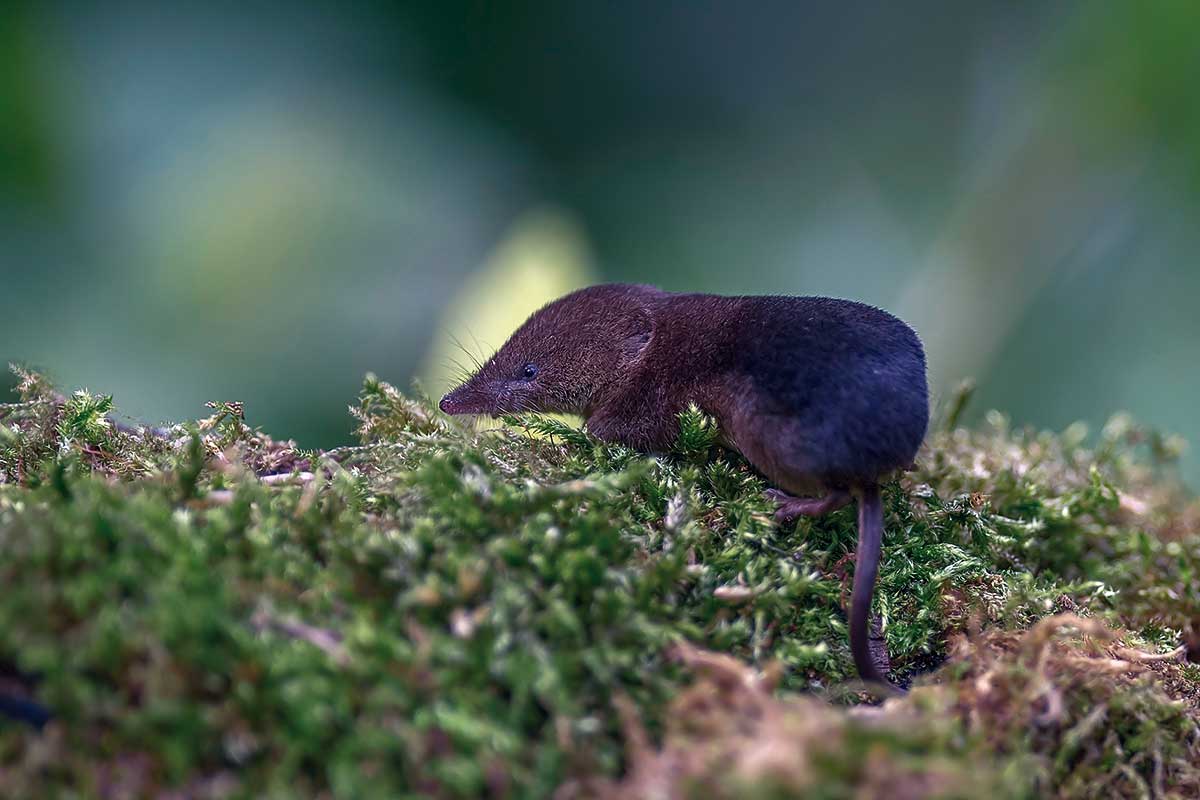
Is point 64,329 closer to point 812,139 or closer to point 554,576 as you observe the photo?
point 554,576

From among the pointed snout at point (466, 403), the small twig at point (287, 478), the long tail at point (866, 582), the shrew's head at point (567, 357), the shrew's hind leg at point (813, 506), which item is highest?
the shrew's head at point (567, 357)

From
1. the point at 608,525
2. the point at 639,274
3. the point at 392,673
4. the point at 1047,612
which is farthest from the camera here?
the point at 639,274

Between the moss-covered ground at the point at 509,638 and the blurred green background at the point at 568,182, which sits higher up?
the blurred green background at the point at 568,182

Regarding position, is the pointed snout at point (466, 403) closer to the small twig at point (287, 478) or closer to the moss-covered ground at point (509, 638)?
the moss-covered ground at point (509, 638)

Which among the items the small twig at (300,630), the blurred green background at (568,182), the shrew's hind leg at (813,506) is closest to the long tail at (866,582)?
the shrew's hind leg at (813,506)

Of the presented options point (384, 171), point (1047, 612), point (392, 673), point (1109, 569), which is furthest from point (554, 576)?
point (384, 171)

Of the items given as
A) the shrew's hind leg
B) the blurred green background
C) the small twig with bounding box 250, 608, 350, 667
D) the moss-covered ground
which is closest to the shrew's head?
the moss-covered ground

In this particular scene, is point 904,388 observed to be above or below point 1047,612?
above
